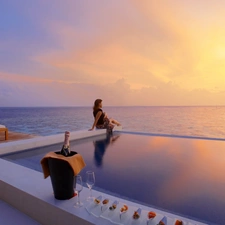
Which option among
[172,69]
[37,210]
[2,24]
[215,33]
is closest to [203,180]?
[37,210]

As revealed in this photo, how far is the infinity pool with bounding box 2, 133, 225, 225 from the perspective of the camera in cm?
167

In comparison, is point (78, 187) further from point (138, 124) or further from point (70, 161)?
point (138, 124)

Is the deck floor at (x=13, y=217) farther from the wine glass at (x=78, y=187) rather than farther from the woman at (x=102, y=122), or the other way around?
the woman at (x=102, y=122)

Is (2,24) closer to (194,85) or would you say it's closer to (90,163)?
(90,163)

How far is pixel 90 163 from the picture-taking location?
9.09 ft

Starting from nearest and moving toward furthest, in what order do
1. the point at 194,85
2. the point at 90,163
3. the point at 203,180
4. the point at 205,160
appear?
the point at 203,180 → the point at 90,163 → the point at 205,160 → the point at 194,85

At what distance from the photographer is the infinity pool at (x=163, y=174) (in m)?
1.67

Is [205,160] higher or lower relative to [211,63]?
lower

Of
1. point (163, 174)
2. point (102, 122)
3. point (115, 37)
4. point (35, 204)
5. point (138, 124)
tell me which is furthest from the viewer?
point (138, 124)

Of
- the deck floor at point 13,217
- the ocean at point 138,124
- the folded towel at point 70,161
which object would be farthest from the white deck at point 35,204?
the ocean at point 138,124

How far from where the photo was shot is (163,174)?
2.40m

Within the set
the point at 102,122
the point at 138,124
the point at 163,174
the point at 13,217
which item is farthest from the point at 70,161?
the point at 138,124

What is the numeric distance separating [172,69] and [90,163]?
12.2m

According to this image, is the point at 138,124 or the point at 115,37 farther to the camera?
the point at 138,124
